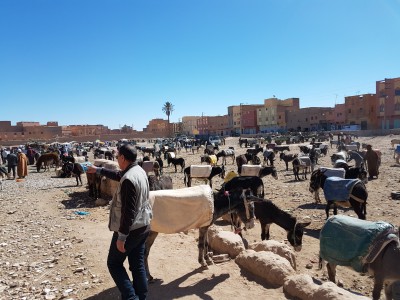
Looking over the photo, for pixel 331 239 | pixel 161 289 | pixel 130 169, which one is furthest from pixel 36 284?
pixel 331 239

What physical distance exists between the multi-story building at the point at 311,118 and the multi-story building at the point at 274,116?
5.33ft

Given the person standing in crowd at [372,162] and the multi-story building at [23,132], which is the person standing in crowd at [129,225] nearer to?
the person standing in crowd at [372,162]

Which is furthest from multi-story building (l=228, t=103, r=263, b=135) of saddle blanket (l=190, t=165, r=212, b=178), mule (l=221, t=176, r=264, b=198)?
mule (l=221, t=176, r=264, b=198)

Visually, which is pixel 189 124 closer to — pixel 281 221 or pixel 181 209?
pixel 281 221

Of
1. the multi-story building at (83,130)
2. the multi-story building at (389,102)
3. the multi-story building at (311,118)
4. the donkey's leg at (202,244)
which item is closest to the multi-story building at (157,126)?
the multi-story building at (83,130)

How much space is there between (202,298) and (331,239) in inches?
85.4

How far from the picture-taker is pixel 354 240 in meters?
4.58

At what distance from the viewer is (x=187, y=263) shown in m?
5.69

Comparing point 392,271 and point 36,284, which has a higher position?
point 392,271

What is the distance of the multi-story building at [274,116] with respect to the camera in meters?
79.7

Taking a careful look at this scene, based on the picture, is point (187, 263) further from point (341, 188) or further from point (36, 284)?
point (341, 188)

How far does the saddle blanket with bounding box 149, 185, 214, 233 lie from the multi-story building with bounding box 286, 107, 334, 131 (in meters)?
73.9

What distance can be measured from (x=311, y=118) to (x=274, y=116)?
916 cm

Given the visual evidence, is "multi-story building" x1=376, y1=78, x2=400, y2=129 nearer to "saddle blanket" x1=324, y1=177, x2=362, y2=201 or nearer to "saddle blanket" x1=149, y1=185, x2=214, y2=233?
"saddle blanket" x1=324, y1=177, x2=362, y2=201
